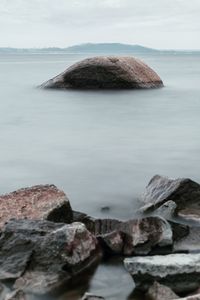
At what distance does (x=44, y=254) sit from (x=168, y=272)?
3.81 feet

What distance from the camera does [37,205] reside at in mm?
6453

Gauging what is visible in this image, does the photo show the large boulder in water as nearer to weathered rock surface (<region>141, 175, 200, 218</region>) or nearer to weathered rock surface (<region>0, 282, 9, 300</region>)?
weathered rock surface (<region>141, 175, 200, 218</region>)

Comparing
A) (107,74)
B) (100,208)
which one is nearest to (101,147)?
(100,208)

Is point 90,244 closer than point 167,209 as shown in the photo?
Yes

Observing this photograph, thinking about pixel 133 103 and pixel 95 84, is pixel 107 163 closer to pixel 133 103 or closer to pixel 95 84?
pixel 133 103

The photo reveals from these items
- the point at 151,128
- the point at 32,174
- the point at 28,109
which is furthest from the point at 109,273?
the point at 28,109

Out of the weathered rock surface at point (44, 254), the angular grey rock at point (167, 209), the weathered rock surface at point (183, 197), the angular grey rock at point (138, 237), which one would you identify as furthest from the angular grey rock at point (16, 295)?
the weathered rock surface at point (183, 197)

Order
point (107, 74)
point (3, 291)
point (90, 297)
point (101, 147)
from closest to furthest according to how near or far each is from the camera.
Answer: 1. point (90, 297)
2. point (3, 291)
3. point (101, 147)
4. point (107, 74)

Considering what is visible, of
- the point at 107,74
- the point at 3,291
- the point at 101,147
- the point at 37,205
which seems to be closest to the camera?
the point at 3,291

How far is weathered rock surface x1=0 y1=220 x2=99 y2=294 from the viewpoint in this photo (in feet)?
17.2

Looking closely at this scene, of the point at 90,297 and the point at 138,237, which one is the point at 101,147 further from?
the point at 90,297

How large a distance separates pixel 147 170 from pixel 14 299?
199 inches

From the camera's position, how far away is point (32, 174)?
30.8ft

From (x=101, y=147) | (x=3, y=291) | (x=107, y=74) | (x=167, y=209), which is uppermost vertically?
(x=107, y=74)
